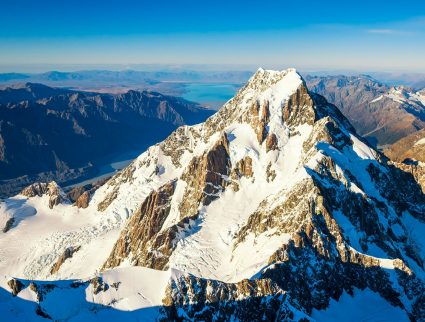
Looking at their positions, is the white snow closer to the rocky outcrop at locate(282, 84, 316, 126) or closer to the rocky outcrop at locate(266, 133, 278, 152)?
the rocky outcrop at locate(266, 133, 278, 152)

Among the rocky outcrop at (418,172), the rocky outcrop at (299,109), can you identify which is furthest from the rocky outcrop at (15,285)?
the rocky outcrop at (418,172)

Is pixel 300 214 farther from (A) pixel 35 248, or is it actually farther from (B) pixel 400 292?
(A) pixel 35 248

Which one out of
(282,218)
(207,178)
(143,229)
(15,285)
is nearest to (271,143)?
(207,178)

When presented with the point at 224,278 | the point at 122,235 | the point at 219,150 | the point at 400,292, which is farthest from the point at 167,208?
the point at 400,292

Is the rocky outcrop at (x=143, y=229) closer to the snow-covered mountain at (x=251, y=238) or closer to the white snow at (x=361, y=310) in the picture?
the snow-covered mountain at (x=251, y=238)

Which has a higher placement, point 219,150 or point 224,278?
point 219,150

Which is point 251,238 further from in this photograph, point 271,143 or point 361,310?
point 271,143

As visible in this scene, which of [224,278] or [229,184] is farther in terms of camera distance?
[229,184]
